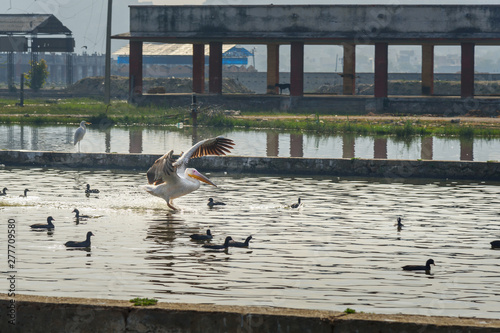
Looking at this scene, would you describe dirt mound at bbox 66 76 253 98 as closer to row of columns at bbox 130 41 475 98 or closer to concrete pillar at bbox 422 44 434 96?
row of columns at bbox 130 41 475 98

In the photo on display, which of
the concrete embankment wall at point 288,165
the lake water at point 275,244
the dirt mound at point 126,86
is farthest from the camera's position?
the dirt mound at point 126,86

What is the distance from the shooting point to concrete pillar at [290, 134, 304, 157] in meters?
31.7

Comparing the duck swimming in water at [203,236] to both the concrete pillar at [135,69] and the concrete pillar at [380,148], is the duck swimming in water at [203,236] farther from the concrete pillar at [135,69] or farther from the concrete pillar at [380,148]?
the concrete pillar at [135,69]

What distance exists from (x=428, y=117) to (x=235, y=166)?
24817 millimetres

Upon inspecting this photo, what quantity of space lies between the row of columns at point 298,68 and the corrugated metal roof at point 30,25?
79.9ft

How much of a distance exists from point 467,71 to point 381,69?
5.46 m

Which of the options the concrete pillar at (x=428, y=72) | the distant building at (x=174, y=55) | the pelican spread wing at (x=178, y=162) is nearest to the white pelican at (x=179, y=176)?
the pelican spread wing at (x=178, y=162)

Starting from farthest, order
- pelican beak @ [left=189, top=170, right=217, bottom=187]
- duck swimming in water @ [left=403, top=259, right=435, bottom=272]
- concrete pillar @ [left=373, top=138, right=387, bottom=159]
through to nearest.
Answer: concrete pillar @ [left=373, top=138, right=387, bottom=159] < pelican beak @ [left=189, top=170, right=217, bottom=187] < duck swimming in water @ [left=403, top=259, right=435, bottom=272]

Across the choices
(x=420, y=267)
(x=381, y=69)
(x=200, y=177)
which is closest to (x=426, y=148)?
(x=200, y=177)

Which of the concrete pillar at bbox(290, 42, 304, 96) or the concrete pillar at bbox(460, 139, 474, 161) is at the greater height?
the concrete pillar at bbox(290, 42, 304, 96)

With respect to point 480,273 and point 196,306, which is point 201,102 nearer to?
point 480,273

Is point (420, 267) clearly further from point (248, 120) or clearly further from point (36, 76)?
point (36, 76)

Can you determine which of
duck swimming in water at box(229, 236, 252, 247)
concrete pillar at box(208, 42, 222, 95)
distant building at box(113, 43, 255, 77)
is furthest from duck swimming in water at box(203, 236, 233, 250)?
distant building at box(113, 43, 255, 77)

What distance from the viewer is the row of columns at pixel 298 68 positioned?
54688mm
